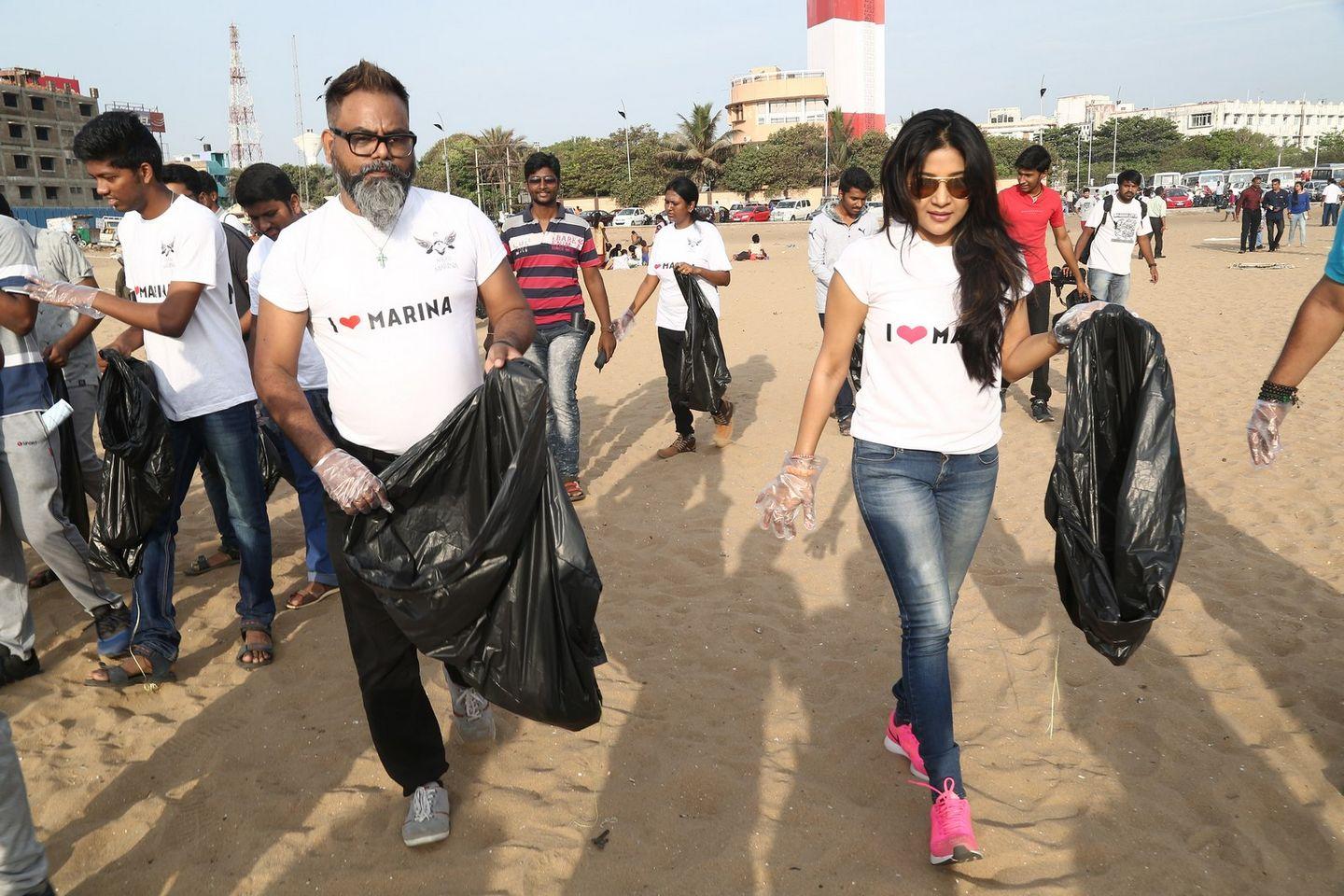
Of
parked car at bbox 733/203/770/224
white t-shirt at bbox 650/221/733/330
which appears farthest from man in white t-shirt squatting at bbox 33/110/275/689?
parked car at bbox 733/203/770/224

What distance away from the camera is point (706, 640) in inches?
160

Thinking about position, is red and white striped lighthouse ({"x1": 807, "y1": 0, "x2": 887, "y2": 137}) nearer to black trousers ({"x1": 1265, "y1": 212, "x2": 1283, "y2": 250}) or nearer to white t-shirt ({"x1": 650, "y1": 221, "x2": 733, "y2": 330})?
black trousers ({"x1": 1265, "y1": 212, "x2": 1283, "y2": 250})

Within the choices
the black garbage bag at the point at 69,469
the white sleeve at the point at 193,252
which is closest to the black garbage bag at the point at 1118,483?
the white sleeve at the point at 193,252

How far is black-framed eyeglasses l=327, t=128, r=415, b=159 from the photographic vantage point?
252 centimetres

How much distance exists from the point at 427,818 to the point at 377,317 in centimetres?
148

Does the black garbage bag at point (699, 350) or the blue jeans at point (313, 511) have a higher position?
the black garbage bag at point (699, 350)

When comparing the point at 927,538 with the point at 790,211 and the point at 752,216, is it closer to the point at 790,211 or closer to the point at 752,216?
the point at 752,216

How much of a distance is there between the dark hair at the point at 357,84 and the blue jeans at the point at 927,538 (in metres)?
1.67

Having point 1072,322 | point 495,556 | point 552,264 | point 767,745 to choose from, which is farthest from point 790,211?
point 495,556

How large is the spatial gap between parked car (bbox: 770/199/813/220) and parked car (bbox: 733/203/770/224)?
468 mm

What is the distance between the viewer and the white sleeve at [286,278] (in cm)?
252

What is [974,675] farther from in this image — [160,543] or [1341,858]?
[160,543]

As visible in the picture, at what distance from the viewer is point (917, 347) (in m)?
2.60

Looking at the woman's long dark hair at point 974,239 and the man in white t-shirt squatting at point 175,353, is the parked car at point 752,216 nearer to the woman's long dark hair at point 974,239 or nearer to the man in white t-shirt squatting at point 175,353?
the man in white t-shirt squatting at point 175,353
